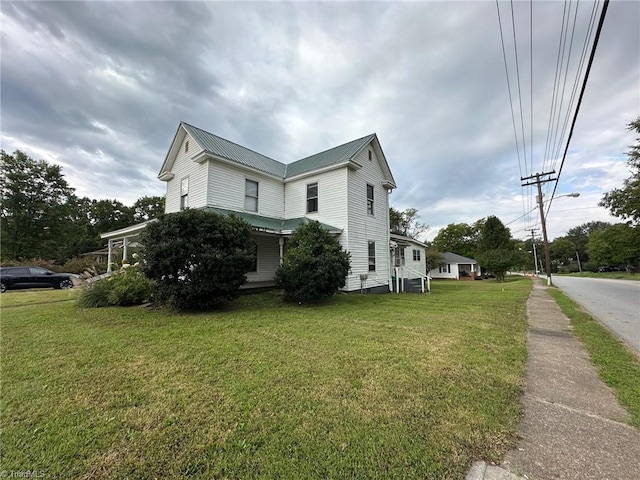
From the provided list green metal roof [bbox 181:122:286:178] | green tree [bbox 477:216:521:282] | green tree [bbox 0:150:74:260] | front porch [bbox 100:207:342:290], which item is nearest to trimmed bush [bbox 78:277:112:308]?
front porch [bbox 100:207:342:290]

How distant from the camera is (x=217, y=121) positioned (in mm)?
14414

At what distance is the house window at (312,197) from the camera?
13.9 meters

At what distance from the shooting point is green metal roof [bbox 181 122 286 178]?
485 inches

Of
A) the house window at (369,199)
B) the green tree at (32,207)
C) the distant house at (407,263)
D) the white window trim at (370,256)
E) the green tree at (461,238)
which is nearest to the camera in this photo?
the white window trim at (370,256)

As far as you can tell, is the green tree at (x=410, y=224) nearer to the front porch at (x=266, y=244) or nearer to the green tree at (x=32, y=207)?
the front porch at (x=266, y=244)

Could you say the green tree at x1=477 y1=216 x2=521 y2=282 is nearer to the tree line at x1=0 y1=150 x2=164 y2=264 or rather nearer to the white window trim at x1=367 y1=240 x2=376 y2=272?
the white window trim at x1=367 y1=240 x2=376 y2=272

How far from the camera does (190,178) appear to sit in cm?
1301

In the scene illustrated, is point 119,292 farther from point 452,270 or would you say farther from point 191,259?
point 452,270

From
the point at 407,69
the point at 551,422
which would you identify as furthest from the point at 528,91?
the point at 551,422

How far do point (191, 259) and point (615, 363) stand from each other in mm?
9156

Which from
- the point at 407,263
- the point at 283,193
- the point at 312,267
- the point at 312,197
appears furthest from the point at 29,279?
the point at 407,263

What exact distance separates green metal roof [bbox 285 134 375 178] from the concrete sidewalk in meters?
10.9

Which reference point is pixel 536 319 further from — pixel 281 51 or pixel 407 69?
pixel 281 51

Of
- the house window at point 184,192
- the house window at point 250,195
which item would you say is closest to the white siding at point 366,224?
the house window at point 250,195
